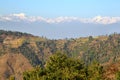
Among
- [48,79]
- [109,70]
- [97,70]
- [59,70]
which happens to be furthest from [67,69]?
[109,70]

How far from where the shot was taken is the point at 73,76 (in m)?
108

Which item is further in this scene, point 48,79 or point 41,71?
point 41,71

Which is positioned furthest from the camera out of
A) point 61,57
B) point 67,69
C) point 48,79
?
point 61,57

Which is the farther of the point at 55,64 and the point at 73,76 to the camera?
the point at 55,64

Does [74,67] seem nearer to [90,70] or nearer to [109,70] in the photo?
[90,70]

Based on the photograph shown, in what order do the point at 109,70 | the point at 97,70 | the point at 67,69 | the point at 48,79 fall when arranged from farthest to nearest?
the point at 109,70
the point at 97,70
the point at 67,69
the point at 48,79

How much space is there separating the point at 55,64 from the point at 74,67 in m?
6.47

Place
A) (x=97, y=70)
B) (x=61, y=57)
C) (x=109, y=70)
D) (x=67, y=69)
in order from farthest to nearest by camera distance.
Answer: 1. (x=109, y=70)
2. (x=97, y=70)
3. (x=61, y=57)
4. (x=67, y=69)

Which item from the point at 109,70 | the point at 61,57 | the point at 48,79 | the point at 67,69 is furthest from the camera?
the point at 109,70

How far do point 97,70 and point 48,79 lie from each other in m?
31.5

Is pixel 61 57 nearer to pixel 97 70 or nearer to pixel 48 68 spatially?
pixel 48 68

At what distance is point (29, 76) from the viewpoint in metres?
118

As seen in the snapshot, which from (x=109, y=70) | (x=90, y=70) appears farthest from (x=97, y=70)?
(x=109, y=70)

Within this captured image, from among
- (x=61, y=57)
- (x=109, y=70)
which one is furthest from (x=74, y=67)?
(x=109, y=70)
